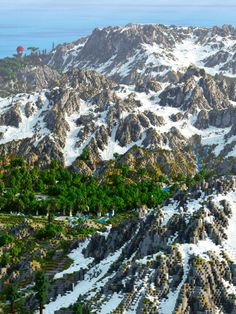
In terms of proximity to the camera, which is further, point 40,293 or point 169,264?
point 40,293

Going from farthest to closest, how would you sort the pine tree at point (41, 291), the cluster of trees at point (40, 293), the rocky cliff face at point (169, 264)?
the cluster of trees at point (40, 293), the pine tree at point (41, 291), the rocky cliff face at point (169, 264)

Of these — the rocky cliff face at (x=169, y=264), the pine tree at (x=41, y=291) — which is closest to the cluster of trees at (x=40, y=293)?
the pine tree at (x=41, y=291)

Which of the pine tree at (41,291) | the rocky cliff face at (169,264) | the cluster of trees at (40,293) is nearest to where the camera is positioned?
the rocky cliff face at (169,264)

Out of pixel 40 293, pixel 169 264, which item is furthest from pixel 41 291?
pixel 169 264

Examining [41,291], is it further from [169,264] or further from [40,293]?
[169,264]

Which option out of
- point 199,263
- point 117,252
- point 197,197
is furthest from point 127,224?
point 199,263

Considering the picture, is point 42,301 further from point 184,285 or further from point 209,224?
point 209,224

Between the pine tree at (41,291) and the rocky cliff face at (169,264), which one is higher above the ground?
the rocky cliff face at (169,264)

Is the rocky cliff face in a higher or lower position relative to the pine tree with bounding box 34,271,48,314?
higher

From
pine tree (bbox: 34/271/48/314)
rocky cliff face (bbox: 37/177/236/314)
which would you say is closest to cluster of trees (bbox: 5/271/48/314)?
pine tree (bbox: 34/271/48/314)

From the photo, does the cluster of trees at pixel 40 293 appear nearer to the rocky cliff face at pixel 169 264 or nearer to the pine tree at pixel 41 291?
the pine tree at pixel 41 291

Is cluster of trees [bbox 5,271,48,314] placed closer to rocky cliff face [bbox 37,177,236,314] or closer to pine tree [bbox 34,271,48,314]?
pine tree [bbox 34,271,48,314]
